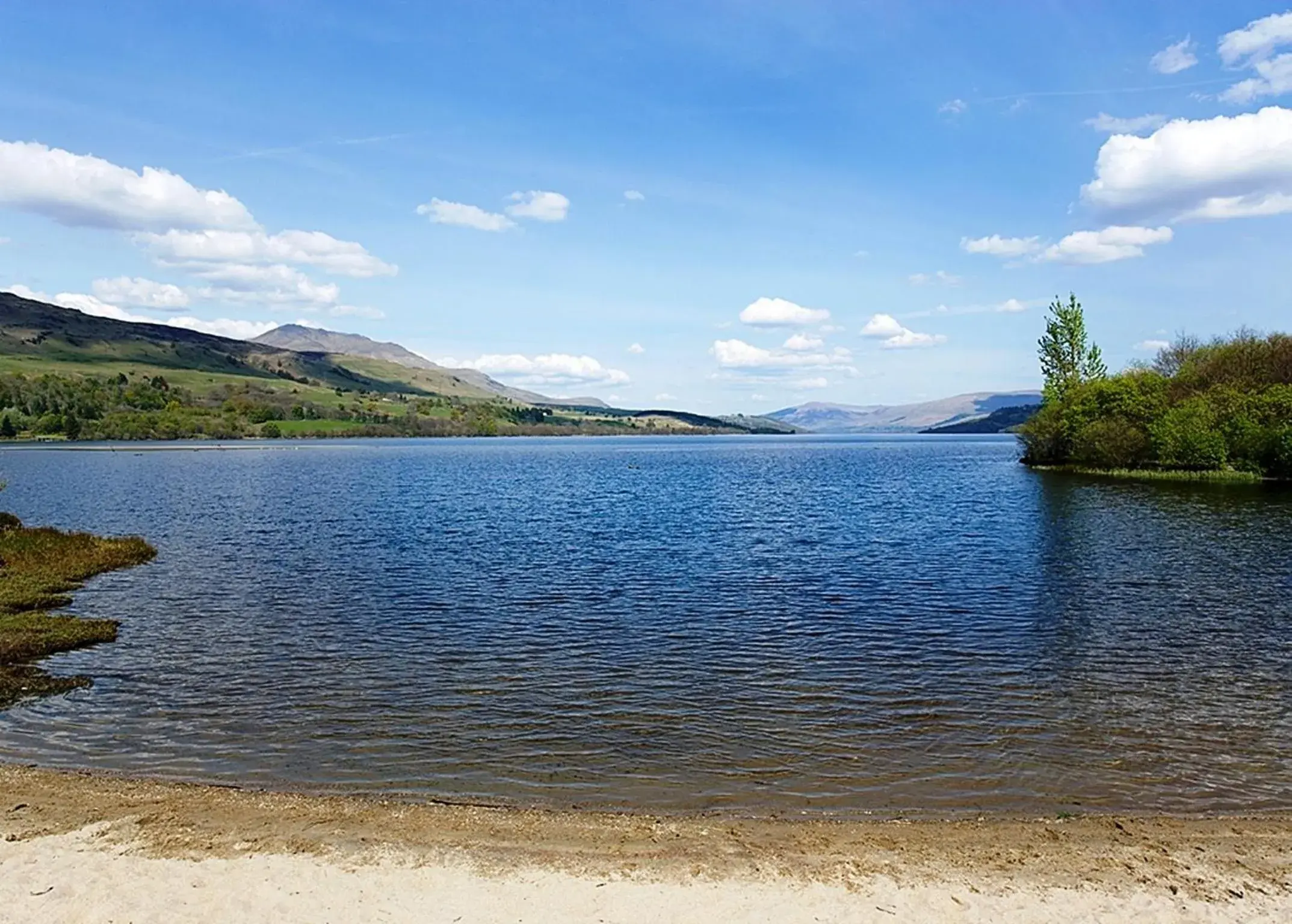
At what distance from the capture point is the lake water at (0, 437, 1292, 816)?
15.5 meters

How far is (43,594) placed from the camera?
3119 cm

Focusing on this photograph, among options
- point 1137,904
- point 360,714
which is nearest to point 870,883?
point 1137,904

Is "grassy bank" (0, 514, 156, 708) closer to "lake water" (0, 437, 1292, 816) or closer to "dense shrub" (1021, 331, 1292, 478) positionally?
"lake water" (0, 437, 1292, 816)

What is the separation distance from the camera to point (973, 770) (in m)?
15.5

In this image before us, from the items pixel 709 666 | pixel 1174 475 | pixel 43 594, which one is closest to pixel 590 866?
pixel 709 666

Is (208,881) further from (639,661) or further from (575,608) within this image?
(575,608)

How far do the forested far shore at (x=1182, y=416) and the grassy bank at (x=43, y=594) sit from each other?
91742 millimetres

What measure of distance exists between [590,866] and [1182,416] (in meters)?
97.4

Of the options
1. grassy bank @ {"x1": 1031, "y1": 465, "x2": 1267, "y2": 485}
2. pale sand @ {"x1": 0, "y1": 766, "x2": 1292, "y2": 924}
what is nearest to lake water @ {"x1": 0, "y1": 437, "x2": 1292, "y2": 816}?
pale sand @ {"x1": 0, "y1": 766, "x2": 1292, "y2": 924}

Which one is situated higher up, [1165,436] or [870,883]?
[1165,436]

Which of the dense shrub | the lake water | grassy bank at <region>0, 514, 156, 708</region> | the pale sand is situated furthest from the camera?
the dense shrub

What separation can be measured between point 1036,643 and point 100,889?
22.7 meters

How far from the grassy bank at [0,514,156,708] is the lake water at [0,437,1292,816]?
890 millimetres

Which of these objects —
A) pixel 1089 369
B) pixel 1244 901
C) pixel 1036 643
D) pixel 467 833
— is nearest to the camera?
pixel 1244 901
